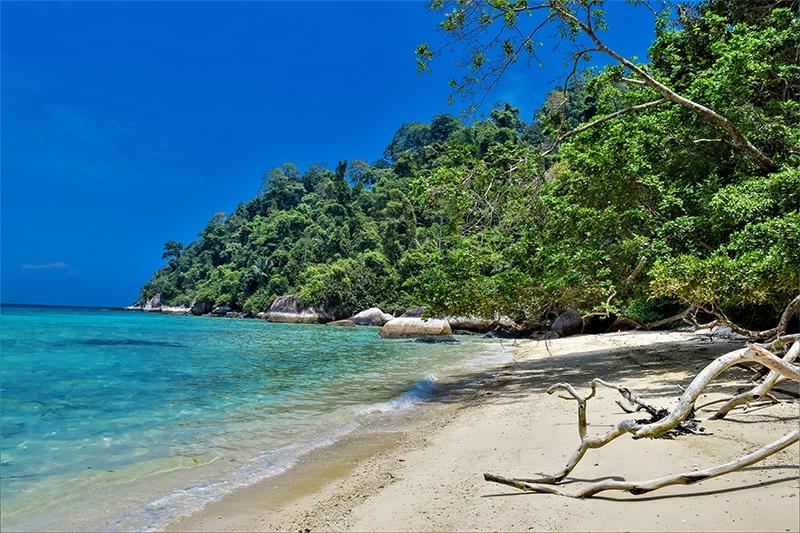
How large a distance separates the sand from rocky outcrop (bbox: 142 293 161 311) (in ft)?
336

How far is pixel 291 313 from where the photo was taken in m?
58.6

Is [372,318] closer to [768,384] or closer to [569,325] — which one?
[569,325]

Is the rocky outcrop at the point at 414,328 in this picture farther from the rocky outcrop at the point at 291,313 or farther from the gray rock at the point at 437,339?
the rocky outcrop at the point at 291,313

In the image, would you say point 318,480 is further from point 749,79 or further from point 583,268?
point 749,79

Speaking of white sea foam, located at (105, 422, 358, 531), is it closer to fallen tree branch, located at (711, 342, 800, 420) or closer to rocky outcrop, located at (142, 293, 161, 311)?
fallen tree branch, located at (711, 342, 800, 420)

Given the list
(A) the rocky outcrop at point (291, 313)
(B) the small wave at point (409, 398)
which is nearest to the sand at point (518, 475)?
(B) the small wave at point (409, 398)

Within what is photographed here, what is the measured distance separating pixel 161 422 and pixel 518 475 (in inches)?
252

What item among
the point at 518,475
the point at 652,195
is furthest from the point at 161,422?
the point at 652,195

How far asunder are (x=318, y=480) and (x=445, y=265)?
762cm

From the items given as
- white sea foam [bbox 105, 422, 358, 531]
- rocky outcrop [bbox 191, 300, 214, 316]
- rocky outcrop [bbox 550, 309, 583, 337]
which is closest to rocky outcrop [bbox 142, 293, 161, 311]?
rocky outcrop [bbox 191, 300, 214, 316]

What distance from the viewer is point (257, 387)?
12156 mm

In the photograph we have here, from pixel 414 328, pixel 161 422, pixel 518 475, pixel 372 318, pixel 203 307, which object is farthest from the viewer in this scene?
pixel 203 307

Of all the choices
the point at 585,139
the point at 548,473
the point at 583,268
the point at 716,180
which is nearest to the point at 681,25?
the point at 585,139

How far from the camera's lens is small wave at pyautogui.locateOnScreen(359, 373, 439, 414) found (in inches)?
382
